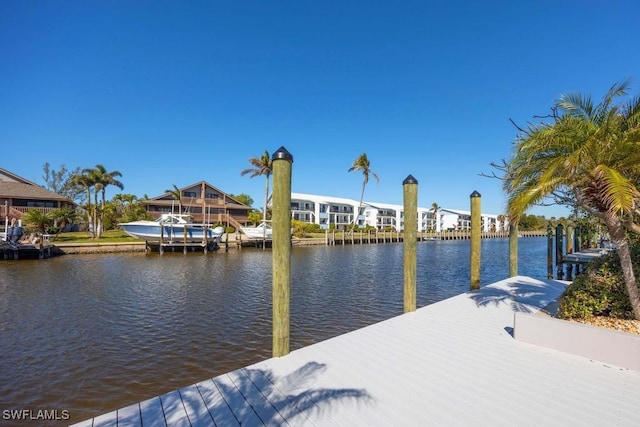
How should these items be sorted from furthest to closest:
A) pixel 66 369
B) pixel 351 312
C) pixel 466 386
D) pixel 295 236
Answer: pixel 295 236
pixel 351 312
pixel 66 369
pixel 466 386

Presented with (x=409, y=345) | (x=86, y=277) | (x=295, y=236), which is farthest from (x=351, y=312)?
(x=295, y=236)

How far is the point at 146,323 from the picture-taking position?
32.9 feet

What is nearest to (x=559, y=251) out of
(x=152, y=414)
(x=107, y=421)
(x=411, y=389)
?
(x=411, y=389)

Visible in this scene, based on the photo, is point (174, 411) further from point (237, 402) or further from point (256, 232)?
point (256, 232)

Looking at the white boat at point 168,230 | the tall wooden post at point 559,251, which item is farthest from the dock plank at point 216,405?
the white boat at point 168,230

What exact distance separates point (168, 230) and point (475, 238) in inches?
1223

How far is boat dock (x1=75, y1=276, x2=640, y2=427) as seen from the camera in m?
3.42

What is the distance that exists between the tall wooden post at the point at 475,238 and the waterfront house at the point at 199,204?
137 feet

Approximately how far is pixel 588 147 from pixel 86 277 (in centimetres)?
2180

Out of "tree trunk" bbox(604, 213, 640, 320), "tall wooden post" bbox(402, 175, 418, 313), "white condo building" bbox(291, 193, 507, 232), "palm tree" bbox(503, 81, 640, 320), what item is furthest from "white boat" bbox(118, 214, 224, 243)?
"tree trunk" bbox(604, 213, 640, 320)

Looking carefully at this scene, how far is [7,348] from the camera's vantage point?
26.0 feet

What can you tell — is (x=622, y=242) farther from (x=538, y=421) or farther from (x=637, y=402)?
(x=538, y=421)

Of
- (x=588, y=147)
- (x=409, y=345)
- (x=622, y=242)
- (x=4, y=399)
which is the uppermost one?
(x=588, y=147)

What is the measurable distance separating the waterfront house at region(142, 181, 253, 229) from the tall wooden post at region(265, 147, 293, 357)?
4489cm
